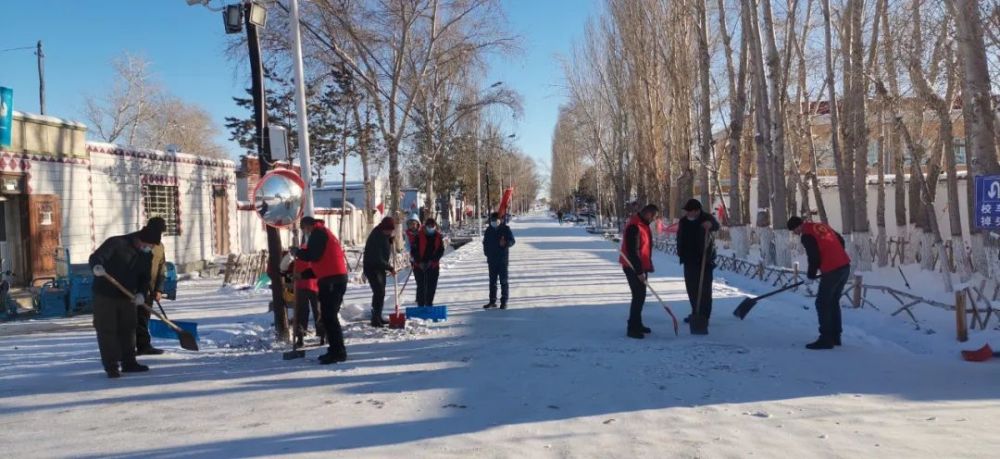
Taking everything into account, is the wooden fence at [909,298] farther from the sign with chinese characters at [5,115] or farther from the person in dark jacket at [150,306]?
the sign with chinese characters at [5,115]

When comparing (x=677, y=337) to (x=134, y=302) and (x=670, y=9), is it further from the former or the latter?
(x=670, y=9)

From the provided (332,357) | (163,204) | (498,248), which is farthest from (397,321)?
(163,204)

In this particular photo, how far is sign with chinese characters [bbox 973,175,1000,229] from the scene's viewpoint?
866 centimetres

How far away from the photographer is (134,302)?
6766 millimetres

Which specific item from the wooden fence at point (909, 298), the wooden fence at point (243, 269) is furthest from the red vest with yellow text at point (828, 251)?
the wooden fence at point (243, 269)

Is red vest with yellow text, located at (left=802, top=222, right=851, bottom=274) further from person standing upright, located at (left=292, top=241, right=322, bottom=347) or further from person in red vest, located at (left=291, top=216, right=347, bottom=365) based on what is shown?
person standing upright, located at (left=292, top=241, right=322, bottom=347)

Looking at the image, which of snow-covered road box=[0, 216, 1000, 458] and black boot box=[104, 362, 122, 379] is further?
black boot box=[104, 362, 122, 379]

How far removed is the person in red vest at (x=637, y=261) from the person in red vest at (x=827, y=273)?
169 cm

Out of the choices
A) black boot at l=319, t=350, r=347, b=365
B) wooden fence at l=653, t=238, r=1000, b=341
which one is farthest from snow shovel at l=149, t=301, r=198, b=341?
wooden fence at l=653, t=238, r=1000, b=341

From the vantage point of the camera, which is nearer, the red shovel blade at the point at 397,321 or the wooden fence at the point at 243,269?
the red shovel blade at the point at 397,321

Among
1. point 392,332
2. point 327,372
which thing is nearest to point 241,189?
point 392,332

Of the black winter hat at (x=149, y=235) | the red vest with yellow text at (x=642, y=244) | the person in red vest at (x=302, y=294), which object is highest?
the black winter hat at (x=149, y=235)

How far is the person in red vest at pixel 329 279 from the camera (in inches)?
278

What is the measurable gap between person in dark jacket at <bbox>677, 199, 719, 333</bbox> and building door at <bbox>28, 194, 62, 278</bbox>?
1294 cm
